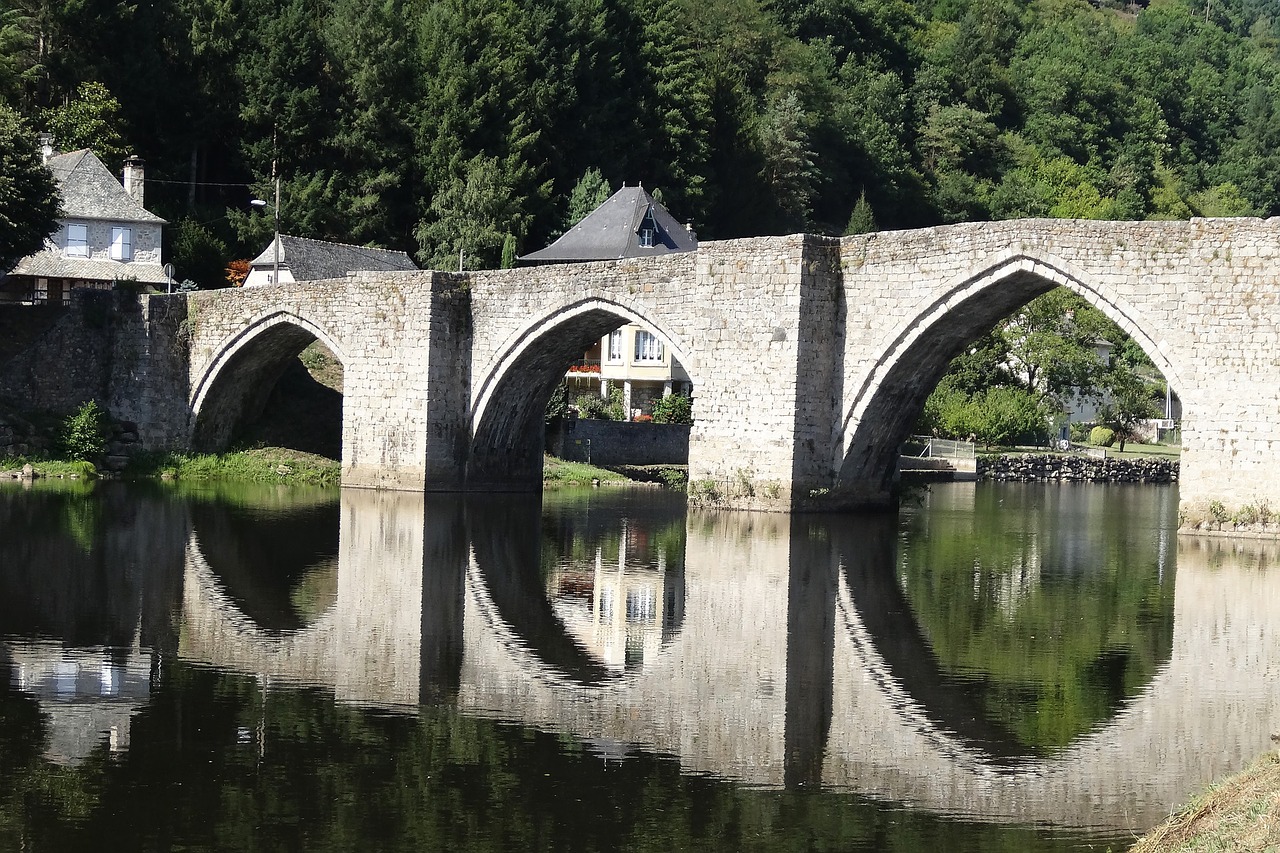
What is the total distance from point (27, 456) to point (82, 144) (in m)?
17.1

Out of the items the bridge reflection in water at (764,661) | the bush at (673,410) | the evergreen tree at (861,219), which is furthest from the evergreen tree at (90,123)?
the bridge reflection in water at (764,661)

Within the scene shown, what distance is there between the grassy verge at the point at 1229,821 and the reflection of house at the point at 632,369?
39239mm

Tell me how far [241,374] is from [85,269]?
426 inches

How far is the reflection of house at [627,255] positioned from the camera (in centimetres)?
4422

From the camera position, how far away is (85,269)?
1629 inches

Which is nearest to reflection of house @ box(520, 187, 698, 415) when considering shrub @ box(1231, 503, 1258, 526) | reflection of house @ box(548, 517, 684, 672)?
shrub @ box(1231, 503, 1258, 526)

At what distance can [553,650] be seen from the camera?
12.6 metres

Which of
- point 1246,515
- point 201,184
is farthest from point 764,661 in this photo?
point 201,184

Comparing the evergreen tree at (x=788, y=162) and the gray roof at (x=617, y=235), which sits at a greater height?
the evergreen tree at (x=788, y=162)

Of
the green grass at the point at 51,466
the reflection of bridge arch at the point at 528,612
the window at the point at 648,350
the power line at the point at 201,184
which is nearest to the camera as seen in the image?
the reflection of bridge arch at the point at 528,612

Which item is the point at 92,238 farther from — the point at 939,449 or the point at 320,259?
the point at 939,449

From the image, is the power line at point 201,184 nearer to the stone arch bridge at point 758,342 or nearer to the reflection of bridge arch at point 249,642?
the stone arch bridge at point 758,342

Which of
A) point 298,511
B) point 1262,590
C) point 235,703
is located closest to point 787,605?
point 1262,590

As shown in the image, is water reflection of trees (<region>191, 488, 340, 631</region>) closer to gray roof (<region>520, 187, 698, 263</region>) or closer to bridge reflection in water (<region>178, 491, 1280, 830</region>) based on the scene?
bridge reflection in water (<region>178, 491, 1280, 830</region>)
